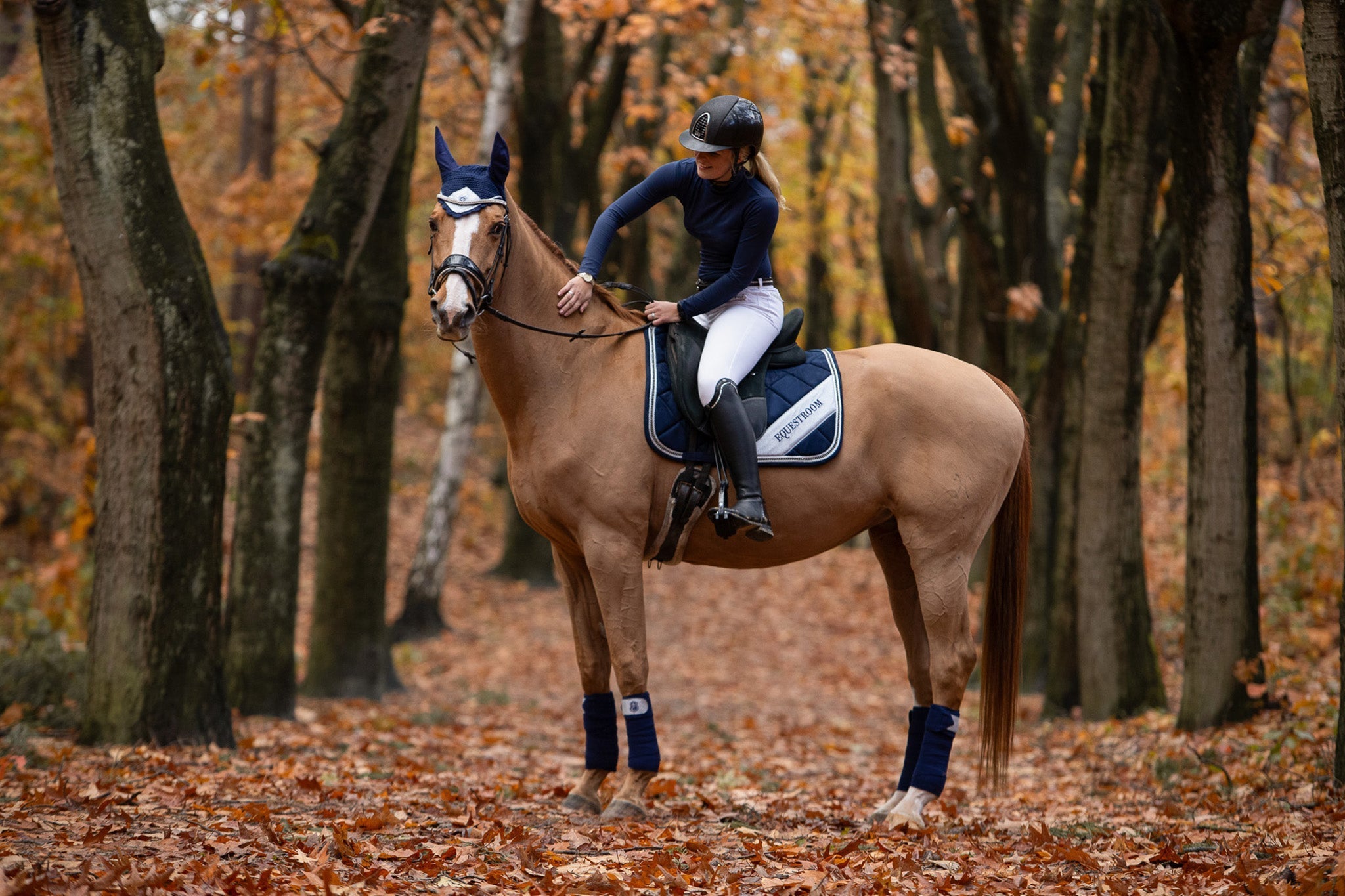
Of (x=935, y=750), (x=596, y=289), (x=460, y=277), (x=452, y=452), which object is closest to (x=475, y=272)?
(x=460, y=277)

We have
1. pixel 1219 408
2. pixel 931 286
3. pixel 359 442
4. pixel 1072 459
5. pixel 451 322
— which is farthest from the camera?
pixel 931 286

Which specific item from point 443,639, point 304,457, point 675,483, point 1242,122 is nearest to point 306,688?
point 304,457

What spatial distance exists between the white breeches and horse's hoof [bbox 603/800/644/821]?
207 cm

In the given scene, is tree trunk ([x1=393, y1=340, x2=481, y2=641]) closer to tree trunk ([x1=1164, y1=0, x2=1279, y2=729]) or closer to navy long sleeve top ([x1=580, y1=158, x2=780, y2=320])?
navy long sleeve top ([x1=580, y1=158, x2=780, y2=320])

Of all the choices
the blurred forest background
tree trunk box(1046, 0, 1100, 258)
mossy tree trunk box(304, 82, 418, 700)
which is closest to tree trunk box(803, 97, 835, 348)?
the blurred forest background

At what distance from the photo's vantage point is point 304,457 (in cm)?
838

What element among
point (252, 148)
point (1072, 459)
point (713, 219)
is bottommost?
point (1072, 459)

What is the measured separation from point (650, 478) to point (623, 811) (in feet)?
5.50

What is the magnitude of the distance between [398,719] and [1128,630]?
617cm

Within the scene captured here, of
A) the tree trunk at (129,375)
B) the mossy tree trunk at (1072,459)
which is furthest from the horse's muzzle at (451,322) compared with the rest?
the mossy tree trunk at (1072,459)

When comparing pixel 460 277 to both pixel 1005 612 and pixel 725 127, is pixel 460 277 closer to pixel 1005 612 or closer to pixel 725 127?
pixel 725 127

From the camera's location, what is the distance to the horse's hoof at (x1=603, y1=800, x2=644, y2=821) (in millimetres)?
5336

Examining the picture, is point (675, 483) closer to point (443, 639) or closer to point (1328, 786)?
point (1328, 786)

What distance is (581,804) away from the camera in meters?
5.68
